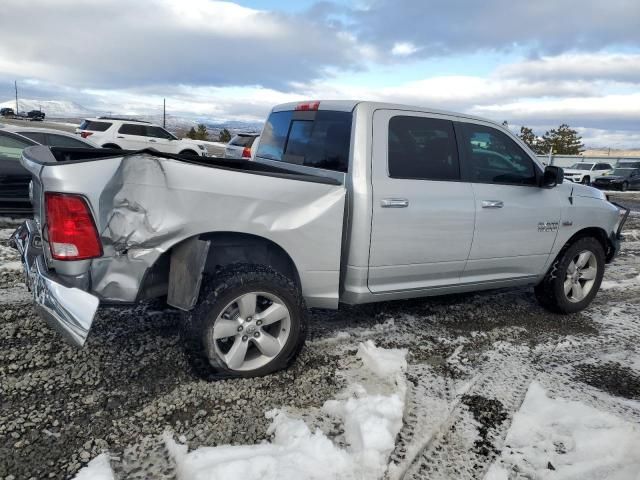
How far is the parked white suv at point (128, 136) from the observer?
17656mm

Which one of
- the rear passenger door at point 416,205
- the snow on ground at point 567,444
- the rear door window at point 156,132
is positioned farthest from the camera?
the rear door window at point 156,132

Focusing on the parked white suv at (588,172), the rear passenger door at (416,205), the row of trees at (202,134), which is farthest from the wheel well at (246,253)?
the row of trees at (202,134)

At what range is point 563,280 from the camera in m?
4.68

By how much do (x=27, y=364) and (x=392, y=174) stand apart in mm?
2703

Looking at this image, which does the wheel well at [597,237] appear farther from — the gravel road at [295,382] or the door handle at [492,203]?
the door handle at [492,203]

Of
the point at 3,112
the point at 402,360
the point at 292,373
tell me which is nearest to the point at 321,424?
the point at 292,373

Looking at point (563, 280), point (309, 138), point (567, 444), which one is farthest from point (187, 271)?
point (563, 280)

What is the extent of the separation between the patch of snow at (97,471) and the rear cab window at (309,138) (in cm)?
224

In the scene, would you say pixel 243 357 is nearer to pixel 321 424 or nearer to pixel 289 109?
pixel 321 424

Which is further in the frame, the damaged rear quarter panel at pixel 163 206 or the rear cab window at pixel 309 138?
the rear cab window at pixel 309 138

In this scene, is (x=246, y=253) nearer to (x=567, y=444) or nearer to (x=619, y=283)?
(x=567, y=444)

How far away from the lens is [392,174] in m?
3.49

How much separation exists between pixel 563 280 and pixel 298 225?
2.92m

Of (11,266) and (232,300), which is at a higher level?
(232,300)
